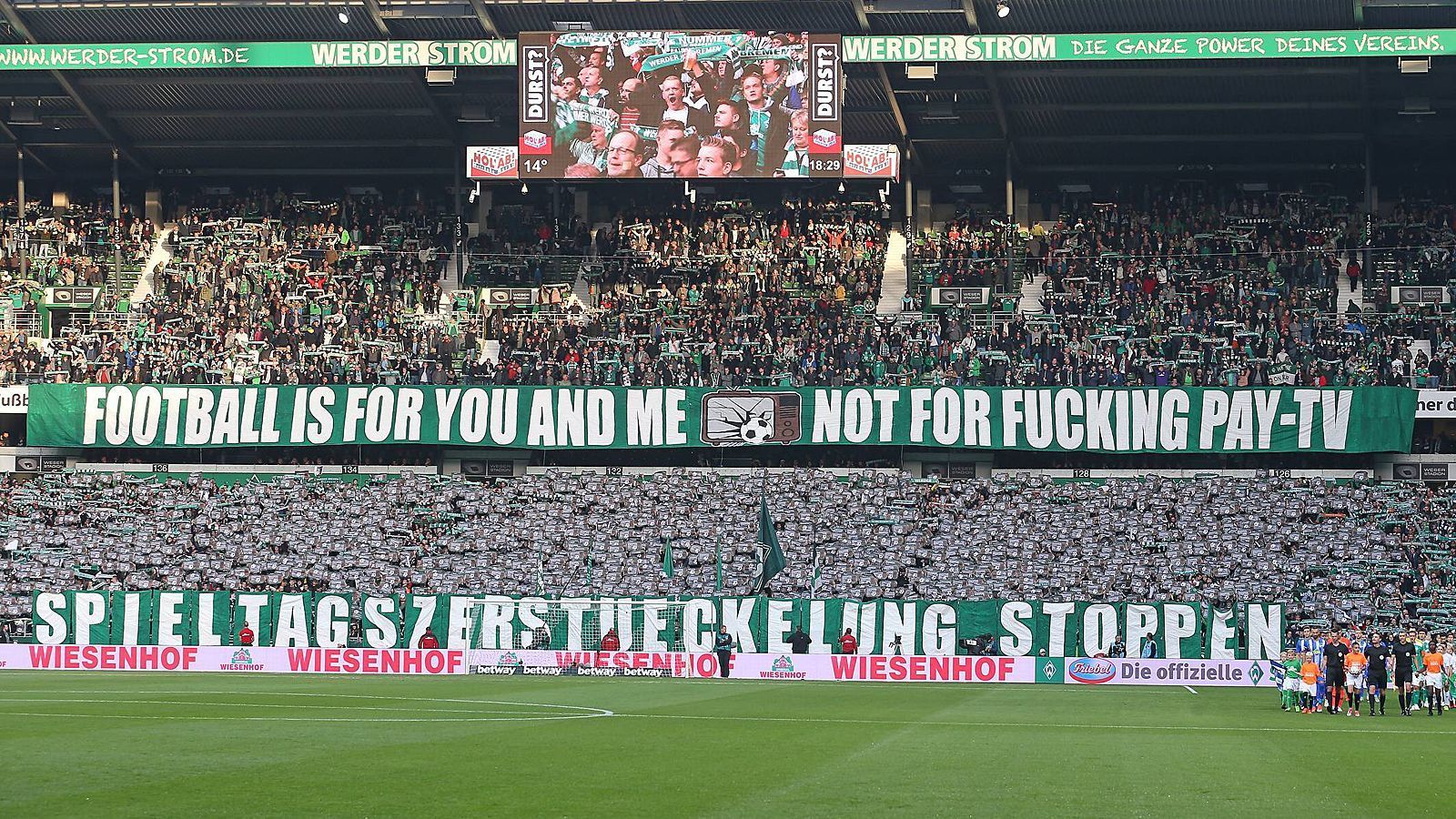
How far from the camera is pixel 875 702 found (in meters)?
33.8

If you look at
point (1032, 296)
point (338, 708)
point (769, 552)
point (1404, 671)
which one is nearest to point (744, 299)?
point (1032, 296)

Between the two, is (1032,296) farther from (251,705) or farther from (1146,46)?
(251,705)

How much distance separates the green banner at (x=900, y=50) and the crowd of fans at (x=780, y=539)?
12.9 metres

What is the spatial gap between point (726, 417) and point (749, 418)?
724 millimetres

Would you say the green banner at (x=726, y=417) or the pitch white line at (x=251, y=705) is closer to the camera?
the pitch white line at (x=251, y=705)

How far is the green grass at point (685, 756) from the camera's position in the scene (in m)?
16.0

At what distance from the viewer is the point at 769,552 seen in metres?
47.5

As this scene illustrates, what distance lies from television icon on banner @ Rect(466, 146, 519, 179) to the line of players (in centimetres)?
3406

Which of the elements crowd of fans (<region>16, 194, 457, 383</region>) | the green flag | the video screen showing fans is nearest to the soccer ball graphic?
the video screen showing fans

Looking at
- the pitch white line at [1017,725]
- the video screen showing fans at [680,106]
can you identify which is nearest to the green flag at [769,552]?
the video screen showing fans at [680,106]

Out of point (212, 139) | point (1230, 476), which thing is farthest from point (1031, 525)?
point (212, 139)

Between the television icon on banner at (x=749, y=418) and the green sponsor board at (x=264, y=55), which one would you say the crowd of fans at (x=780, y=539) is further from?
the green sponsor board at (x=264, y=55)

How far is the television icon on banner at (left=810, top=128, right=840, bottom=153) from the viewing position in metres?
56.4

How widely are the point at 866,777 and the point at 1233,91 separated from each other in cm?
4696
